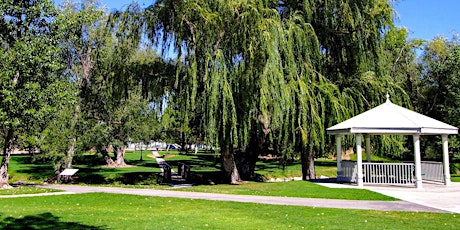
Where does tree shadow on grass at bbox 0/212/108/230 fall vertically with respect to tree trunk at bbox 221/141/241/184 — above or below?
below

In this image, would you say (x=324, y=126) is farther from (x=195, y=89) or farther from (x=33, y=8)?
(x=33, y=8)

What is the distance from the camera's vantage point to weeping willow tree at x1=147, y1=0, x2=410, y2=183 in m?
17.7

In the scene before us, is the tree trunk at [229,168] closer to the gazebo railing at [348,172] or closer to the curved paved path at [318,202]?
the gazebo railing at [348,172]

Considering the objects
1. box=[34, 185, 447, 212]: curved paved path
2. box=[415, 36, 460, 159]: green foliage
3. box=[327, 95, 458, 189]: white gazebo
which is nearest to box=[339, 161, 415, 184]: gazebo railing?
box=[327, 95, 458, 189]: white gazebo

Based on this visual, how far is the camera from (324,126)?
20297 mm

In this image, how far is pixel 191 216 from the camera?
10.3 meters

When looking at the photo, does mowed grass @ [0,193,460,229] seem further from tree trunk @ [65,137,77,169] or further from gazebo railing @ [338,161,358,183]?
tree trunk @ [65,137,77,169]

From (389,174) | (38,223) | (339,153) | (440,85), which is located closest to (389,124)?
(389,174)

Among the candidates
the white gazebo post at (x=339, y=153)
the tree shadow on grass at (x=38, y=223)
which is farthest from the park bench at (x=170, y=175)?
the tree shadow on grass at (x=38, y=223)

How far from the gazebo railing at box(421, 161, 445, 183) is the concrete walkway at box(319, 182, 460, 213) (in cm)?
104

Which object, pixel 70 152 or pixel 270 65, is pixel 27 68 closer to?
pixel 70 152

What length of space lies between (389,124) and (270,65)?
17.6ft

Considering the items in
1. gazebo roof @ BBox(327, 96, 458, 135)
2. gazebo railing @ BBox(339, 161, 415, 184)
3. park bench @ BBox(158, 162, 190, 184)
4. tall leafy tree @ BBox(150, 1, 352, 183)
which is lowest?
park bench @ BBox(158, 162, 190, 184)

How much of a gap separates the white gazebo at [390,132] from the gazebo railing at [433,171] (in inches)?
1.9
